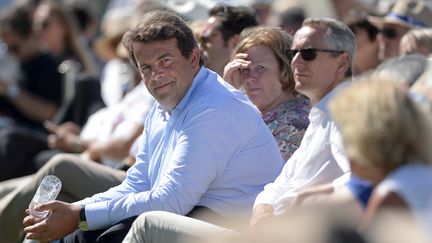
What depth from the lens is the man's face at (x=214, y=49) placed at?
6.77 metres

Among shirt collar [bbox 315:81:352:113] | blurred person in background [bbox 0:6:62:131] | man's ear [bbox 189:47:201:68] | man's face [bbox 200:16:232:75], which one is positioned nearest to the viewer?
shirt collar [bbox 315:81:352:113]

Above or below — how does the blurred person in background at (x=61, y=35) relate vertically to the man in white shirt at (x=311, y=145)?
below

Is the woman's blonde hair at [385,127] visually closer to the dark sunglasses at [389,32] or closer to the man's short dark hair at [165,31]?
the man's short dark hair at [165,31]

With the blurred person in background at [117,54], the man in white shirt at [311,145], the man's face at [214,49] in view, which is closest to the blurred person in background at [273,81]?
the man in white shirt at [311,145]

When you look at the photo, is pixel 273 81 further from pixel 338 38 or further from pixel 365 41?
pixel 365 41

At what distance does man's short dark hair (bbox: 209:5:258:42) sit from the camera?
6835 mm

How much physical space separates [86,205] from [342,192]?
187 cm

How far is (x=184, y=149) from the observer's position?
17.3ft

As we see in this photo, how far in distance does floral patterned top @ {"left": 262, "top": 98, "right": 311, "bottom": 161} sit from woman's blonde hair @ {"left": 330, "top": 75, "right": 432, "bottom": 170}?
2067 millimetres

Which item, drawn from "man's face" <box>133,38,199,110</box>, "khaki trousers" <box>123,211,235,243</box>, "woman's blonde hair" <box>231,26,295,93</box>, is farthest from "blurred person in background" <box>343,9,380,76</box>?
"khaki trousers" <box>123,211,235,243</box>

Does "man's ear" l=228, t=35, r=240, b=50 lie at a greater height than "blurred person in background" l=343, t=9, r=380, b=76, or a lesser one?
greater

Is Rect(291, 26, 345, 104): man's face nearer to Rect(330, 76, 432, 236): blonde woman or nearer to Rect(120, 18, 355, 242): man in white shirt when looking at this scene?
Rect(120, 18, 355, 242): man in white shirt

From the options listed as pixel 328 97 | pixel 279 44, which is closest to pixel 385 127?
pixel 328 97

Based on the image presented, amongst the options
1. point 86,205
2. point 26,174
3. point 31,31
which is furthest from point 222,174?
point 31,31
